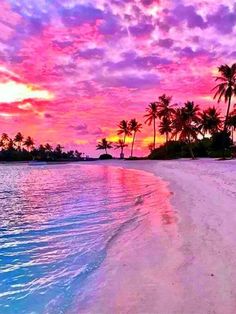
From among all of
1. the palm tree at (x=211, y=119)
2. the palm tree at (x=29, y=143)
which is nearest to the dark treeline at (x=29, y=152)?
the palm tree at (x=29, y=143)

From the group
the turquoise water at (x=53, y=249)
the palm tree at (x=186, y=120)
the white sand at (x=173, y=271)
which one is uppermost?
the palm tree at (x=186, y=120)

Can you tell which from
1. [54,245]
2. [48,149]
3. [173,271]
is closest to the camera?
[173,271]

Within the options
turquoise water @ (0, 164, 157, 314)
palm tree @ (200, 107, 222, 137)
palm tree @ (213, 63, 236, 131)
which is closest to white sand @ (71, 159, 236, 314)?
turquoise water @ (0, 164, 157, 314)

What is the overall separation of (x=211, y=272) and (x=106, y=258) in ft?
7.13

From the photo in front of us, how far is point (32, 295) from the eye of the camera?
552 centimetres

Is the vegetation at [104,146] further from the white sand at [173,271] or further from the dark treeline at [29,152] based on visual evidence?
the white sand at [173,271]

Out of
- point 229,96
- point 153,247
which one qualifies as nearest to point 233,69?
point 229,96

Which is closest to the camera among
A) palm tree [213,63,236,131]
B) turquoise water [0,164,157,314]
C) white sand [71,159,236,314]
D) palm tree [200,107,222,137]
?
white sand [71,159,236,314]

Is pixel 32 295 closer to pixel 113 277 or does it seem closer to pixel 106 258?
pixel 113 277

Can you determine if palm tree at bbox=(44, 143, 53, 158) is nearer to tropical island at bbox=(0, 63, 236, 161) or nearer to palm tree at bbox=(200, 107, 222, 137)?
tropical island at bbox=(0, 63, 236, 161)

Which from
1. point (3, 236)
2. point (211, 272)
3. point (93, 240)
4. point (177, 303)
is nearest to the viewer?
point (177, 303)

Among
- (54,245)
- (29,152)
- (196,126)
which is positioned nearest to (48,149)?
(29,152)

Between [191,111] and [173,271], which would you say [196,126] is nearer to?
[191,111]

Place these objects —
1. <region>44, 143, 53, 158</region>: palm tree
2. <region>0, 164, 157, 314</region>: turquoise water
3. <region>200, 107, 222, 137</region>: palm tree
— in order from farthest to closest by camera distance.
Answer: <region>44, 143, 53, 158</region>: palm tree
<region>200, 107, 222, 137</region>: palm tree
<region>0, 164, 157, 314</region>: turquoise water
